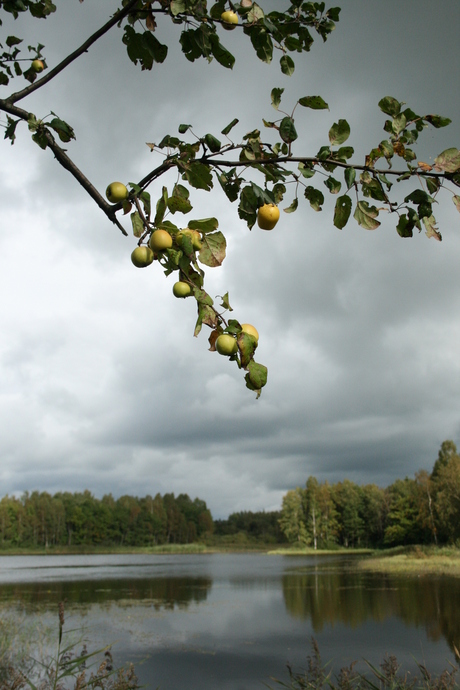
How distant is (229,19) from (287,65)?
21 cm

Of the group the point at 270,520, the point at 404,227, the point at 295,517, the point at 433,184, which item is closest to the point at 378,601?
the point at 404,227

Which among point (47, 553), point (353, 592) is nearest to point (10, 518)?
point (47, 553)

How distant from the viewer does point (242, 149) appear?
1.44m

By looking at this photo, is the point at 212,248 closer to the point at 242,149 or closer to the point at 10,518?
the point at 242,149

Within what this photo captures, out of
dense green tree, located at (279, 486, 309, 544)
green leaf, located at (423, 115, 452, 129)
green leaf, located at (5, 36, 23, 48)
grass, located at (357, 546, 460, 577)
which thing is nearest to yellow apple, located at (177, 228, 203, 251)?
green leaf, located at (423, 115, 452, 129)

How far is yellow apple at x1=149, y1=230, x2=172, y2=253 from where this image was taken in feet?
4.04

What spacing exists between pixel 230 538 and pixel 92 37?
294 ft

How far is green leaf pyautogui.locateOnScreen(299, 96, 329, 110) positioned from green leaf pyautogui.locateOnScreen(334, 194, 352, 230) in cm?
24

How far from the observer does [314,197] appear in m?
1.55

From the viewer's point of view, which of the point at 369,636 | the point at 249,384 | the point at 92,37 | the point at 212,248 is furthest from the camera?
the point at 369,636

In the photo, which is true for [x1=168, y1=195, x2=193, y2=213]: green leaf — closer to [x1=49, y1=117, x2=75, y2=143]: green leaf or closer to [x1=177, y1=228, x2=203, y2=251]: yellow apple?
[x1=177, y1=228, x2=203, y2=251]: yellow apple

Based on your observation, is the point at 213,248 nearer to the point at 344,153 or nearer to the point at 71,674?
the point at 344,153

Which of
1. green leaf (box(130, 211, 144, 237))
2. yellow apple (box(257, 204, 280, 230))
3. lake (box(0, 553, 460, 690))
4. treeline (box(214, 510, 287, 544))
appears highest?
yellow apple (box(257, 204, 280, 230))

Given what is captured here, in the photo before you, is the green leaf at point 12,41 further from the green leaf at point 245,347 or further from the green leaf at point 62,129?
the green leaf at point 245,347
